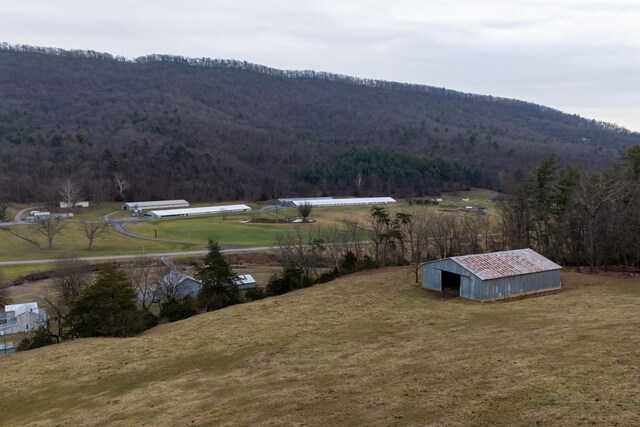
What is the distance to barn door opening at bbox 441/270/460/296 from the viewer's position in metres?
31.0

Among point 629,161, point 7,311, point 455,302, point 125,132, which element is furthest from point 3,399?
point 125,132

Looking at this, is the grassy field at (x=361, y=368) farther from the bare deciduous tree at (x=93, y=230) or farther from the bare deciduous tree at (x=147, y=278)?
the bare deciduous tree at (x=93, y=230)

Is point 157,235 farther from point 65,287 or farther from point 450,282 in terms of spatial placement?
point 450,282

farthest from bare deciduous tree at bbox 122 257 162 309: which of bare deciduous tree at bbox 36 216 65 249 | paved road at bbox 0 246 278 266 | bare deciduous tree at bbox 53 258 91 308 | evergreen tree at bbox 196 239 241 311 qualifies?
bare deciduous tree at bbox 36 216 65 249

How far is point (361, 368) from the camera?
692 inches

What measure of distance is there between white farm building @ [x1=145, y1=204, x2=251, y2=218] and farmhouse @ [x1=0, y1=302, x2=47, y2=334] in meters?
58.2

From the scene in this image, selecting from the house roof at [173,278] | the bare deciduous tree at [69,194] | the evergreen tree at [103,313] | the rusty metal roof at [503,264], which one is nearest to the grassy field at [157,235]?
the bare deciduous tree at [69,194]

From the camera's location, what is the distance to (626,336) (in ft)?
57.9

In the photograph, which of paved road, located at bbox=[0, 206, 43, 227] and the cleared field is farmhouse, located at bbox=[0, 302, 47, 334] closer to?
the cleared field

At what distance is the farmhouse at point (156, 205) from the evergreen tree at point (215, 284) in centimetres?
7146

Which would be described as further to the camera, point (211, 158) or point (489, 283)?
point (211, 158)

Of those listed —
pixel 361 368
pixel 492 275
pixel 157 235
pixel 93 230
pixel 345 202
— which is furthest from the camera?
pixel 345 202

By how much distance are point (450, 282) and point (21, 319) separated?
2909 cm

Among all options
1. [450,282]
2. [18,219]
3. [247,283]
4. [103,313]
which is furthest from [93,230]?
[450,282]
